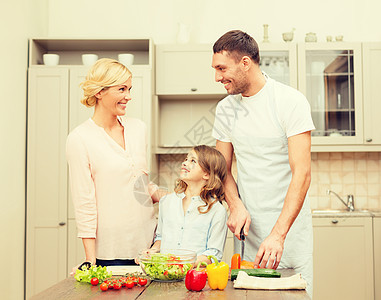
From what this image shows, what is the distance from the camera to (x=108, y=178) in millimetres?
2082

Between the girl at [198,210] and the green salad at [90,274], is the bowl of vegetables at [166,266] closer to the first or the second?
the green salad at [90,274]

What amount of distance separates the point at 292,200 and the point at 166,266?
1.85 ft

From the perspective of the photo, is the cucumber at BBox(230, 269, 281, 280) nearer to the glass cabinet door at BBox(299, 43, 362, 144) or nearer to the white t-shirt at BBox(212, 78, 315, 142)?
the white t-shirt at BBox(212, 78, 315, 142)

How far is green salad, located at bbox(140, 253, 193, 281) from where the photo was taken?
160cm

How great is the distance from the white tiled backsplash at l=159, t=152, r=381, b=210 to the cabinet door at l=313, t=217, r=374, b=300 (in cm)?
47

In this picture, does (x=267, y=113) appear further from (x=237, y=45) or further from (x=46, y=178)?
(x=46, y=178)

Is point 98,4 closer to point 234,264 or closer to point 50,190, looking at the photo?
point 50,190

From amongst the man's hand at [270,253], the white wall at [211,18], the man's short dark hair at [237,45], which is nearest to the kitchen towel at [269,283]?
the man's hand at [270,253]

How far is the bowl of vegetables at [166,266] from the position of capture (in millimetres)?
1602

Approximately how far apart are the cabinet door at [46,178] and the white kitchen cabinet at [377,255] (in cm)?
236

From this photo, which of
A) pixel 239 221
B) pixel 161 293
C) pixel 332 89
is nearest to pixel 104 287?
pixel 161 293

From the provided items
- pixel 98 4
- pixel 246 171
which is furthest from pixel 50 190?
pixel 246 171

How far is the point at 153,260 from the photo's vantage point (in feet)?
5.30

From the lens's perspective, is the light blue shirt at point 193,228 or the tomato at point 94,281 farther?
the light blue shirt at point 193,228
